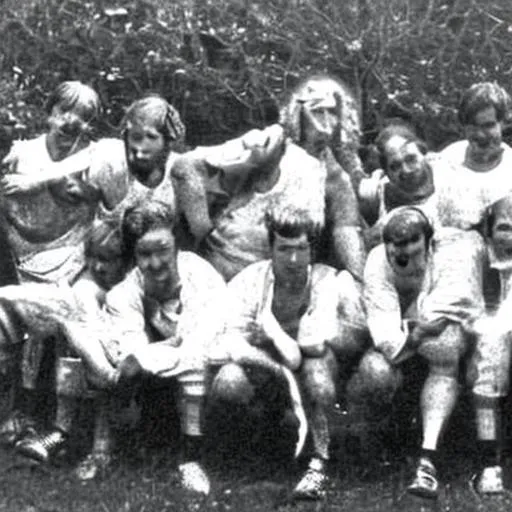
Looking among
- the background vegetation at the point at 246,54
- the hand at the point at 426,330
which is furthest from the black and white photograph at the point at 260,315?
the background vegetation at the point at 246,54

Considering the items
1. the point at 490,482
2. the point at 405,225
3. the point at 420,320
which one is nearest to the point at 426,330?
the point at 420,320

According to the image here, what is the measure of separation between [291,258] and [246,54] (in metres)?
2.64

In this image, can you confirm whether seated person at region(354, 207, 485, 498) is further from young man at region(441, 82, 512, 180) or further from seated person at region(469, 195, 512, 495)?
young man at region(441, 82, 512, 180)

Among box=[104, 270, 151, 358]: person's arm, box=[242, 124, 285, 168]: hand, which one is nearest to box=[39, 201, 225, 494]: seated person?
box=[104, 270, 151, 358]: person's arm

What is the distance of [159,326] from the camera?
9.90m

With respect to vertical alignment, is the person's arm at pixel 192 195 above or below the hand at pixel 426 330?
above

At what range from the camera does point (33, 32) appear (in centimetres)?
1215

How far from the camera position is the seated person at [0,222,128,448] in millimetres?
10031

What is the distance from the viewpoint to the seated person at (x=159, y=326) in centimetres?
963

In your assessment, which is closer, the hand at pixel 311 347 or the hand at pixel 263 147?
the hand at pixel 311 347

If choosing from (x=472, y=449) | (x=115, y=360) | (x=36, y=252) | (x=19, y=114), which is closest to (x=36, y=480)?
(x=115, y=360)

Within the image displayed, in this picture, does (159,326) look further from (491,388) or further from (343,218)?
(491,388)

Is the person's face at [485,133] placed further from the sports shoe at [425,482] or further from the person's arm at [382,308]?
the sports shoe at [425,482]

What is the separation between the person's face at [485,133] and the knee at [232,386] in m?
1.67
